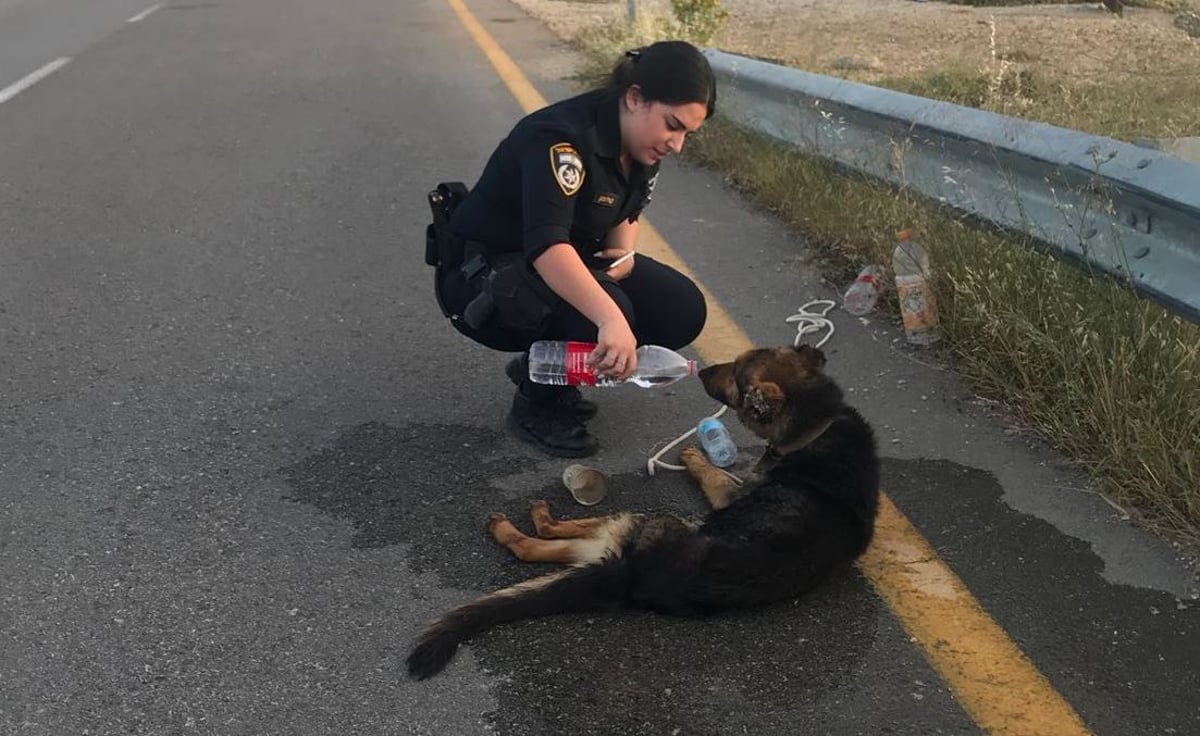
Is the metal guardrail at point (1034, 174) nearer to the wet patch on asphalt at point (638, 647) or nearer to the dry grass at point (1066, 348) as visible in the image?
the dry grass at point (1066, 348)

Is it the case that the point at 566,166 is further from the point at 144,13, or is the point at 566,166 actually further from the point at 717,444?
the point at 144,13

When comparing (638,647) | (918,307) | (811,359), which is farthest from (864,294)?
(638,647)

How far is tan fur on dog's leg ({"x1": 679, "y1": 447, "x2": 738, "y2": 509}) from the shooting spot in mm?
3594

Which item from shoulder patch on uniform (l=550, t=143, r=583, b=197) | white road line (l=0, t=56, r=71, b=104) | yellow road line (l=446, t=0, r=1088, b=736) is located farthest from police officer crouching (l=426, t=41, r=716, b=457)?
white road line (l=0, t=56, r=71, b=104)

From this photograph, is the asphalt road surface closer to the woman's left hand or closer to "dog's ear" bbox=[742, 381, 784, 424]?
"dog's ear" bbox=[742, 381, 784, 424]

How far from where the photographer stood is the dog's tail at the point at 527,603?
9.37ft

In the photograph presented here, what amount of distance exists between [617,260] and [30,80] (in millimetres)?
9542

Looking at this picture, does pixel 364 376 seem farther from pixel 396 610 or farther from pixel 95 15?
pixel 95 15

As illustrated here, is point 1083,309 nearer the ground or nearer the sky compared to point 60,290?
nearer the sky

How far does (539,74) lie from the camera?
10.7 meters

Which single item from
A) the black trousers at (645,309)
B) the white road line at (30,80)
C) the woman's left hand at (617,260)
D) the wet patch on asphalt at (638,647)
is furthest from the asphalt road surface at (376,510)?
the white road line at (30,80)

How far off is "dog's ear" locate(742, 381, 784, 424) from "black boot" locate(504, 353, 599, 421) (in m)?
0.80

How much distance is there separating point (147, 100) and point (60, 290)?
5240 millimetres

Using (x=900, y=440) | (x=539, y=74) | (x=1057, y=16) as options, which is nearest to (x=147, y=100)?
(x=539, y=74)
